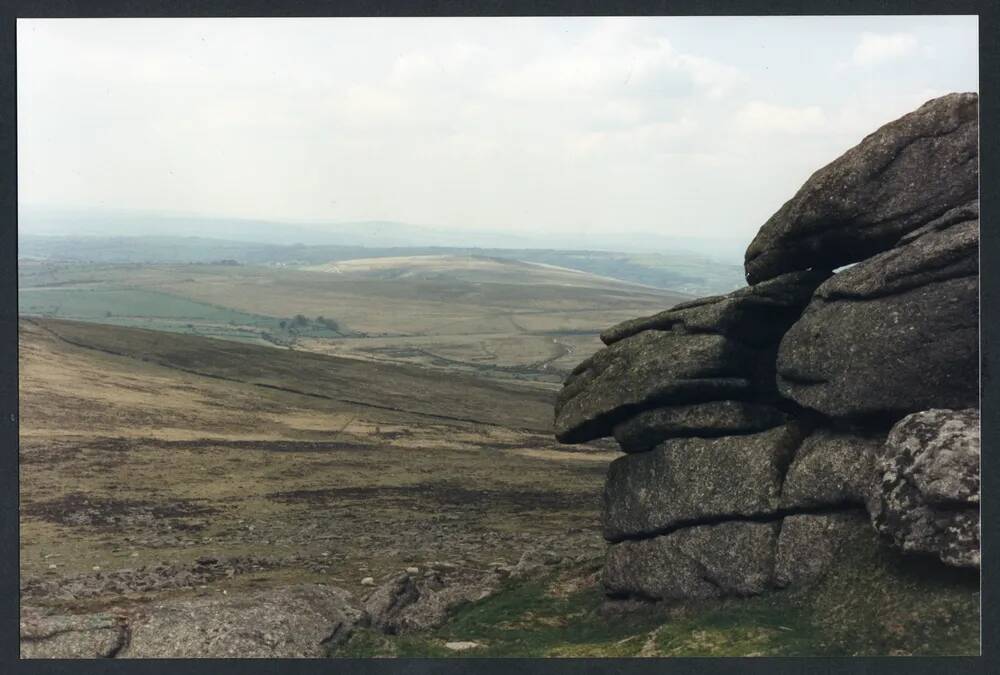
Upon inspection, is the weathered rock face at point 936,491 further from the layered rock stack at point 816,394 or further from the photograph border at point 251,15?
the photograph border at point 251,15

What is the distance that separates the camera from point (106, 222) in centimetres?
16688

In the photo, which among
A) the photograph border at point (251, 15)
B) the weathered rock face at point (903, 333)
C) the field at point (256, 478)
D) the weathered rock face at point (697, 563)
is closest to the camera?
the weathered rock face at point (903, 333)

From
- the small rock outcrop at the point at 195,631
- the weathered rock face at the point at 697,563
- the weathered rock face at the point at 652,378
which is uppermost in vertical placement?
the weathered rock face at the point at 652,378

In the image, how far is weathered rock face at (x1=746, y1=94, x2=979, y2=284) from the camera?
2364cm

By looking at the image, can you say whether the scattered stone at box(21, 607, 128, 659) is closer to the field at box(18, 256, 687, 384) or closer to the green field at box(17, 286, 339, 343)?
the field at box(18, 256, 687, 384)

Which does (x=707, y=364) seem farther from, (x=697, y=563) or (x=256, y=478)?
(x=256, y=478)

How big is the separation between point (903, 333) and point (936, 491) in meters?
4.35

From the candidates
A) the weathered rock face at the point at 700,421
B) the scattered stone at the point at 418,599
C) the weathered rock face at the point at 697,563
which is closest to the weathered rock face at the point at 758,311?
the weathered rock face at the point at 700,421

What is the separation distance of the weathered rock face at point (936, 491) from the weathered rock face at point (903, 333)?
1.42 metres

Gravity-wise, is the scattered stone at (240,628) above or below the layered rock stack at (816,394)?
below

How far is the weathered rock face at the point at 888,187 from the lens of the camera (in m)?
23.6

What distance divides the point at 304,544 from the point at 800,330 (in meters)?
22.0

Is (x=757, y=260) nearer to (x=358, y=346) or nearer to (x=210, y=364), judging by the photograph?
(x=210, y=364)

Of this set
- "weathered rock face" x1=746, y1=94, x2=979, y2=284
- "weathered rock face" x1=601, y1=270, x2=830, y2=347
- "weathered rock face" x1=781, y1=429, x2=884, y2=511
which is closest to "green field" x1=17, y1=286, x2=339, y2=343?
"weathered rock face" x1=601, y1=270, x2=830, y2=347
